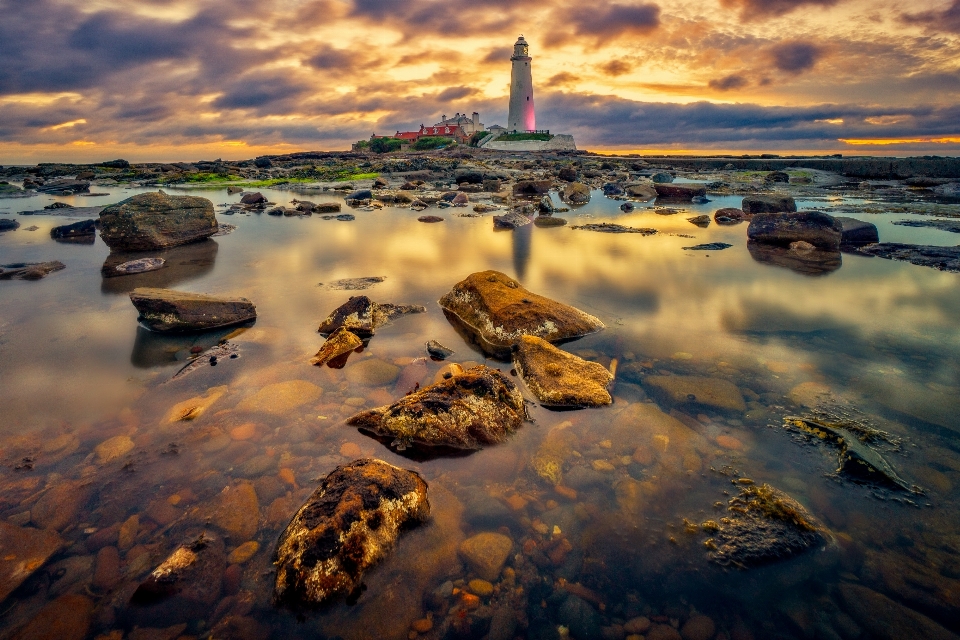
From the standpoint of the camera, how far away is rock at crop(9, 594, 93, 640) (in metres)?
2.16

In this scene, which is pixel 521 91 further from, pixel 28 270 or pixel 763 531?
pixel 763 531

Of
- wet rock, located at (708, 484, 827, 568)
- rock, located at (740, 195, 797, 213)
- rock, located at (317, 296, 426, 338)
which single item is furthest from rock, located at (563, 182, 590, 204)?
wet rock, located at (708, 484, 827, 568)

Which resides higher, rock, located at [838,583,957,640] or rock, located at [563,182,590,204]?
rock, located at [563,182,590,204]

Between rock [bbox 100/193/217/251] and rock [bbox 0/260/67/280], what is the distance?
1687 mm

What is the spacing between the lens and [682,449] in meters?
3.50

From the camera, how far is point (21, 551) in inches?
101

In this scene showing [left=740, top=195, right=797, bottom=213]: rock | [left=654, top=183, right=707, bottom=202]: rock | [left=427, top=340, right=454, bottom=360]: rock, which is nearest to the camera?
[left=427, top=340, right=454, bottom=360]: rock

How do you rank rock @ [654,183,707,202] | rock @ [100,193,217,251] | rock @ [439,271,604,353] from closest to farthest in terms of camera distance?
1. rock @ [439,271,604,353]
2. rock @ [100,193,217,251]
3. rock @ [654,183,707,202]

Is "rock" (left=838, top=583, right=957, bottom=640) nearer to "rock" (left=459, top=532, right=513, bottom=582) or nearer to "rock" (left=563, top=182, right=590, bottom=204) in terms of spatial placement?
"rock" (left=459, top=532, right=513, bottom=582)

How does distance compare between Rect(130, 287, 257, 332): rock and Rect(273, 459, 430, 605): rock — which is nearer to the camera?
Rect(273, 459, 430, 605): rock

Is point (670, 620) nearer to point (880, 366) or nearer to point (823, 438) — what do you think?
point (823, 438)

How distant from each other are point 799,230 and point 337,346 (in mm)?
11627

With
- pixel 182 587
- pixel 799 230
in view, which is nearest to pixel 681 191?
pixel 799 230

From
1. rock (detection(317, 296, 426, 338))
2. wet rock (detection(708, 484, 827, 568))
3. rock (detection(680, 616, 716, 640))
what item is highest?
rock (detection(317, 296, 426, 338))
